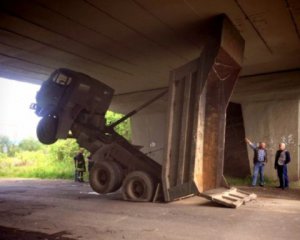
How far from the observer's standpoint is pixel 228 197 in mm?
8648

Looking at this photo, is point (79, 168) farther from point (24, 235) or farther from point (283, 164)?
point (24, 235)

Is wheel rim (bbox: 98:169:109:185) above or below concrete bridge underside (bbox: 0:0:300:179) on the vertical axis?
below

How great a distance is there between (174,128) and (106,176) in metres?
2.41

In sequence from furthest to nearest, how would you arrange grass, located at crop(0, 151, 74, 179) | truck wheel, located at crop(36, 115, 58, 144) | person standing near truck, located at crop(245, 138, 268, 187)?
1. grass, located at crop(0, 151, 74, 179)
2. person standing near truck, located at crop(245, 138, 268, 187)
3. truck wheel, located at crop(36, 115, 58, 144)

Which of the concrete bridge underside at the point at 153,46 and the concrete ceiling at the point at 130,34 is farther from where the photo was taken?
the concrete bridge underside at the point at 153,46

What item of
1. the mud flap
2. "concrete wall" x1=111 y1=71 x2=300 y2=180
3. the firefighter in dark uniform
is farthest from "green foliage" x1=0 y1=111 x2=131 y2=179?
the mud flap

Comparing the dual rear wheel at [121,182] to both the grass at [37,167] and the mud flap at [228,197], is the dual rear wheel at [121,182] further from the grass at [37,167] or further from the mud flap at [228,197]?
the grass at [37,167]

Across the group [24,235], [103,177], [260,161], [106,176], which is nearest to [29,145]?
[260,161]

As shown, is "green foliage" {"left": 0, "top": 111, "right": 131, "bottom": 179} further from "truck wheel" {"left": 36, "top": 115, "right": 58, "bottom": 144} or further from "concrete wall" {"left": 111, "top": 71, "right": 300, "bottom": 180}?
"truck wheel" {"left": 36, "top": 115, "right": 58, "bottom": 144}

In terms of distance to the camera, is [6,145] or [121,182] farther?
[6,145]

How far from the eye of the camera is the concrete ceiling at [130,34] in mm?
7449

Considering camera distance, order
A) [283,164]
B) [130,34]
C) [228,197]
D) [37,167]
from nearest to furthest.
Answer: [228,197], [130,34], [283,164], [37,167]

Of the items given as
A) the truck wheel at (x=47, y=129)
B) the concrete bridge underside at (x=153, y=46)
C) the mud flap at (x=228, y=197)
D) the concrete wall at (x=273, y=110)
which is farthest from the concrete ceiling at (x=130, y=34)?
the mud flap at (x=228, y=197)

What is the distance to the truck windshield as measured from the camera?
1059 centimetres
